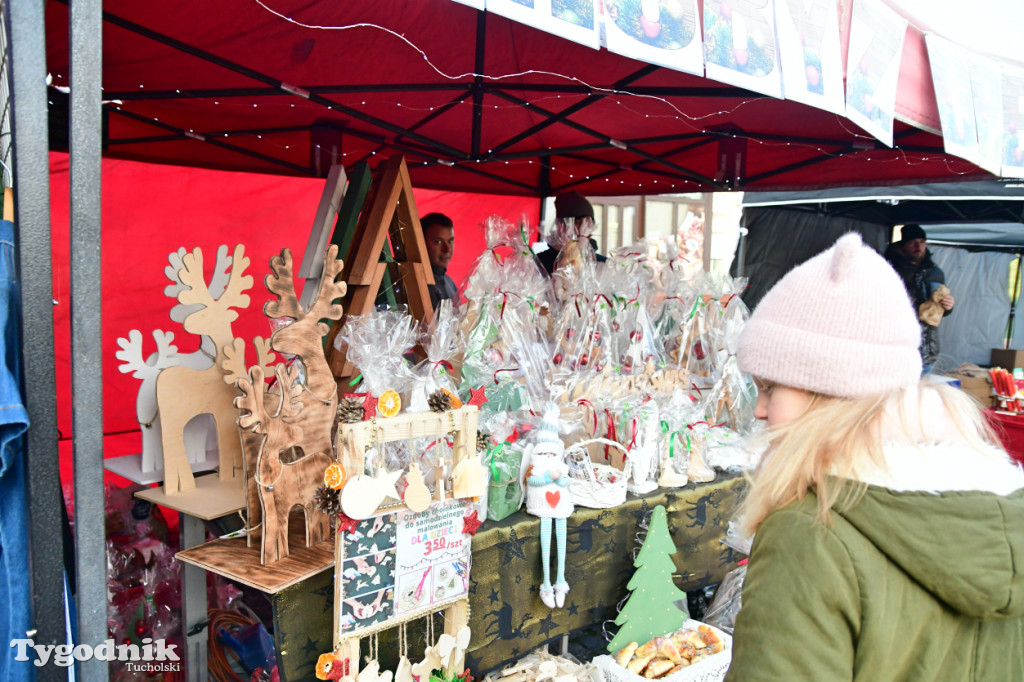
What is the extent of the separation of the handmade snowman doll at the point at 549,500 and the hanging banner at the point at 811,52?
1281mm

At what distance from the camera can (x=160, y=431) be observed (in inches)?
86.4

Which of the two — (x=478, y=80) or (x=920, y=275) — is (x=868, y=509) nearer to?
(x=478, y=80)

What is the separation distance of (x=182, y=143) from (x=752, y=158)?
369 cm

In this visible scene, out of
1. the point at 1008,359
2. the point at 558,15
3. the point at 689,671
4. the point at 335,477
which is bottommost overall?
the point at 689,671

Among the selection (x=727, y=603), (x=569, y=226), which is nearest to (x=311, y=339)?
(x=727, y=603)

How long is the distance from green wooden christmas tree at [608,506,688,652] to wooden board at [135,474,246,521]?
1286mm

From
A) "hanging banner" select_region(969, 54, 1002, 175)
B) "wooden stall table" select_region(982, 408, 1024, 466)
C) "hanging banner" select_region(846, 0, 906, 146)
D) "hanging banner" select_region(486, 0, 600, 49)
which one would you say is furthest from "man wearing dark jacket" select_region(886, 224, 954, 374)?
"hanging banner" select_region(486, 0, 600, 49)

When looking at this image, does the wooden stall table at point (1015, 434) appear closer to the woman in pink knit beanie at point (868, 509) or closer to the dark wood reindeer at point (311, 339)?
the woman in pink knit beanie at point (868, 509)

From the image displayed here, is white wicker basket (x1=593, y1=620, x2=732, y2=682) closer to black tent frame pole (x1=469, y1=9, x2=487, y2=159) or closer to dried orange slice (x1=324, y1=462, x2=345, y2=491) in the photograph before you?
dried orange slice (x1=324, y1=462, x2=345, y2=491)

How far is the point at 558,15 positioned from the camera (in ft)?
4.73

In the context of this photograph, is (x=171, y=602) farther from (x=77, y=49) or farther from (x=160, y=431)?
(x=77, y=49)

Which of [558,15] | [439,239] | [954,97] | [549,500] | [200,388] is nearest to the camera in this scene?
[558,15]

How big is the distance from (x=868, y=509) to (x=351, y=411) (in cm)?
114

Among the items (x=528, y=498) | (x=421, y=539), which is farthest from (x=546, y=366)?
(x=421, y=539)
